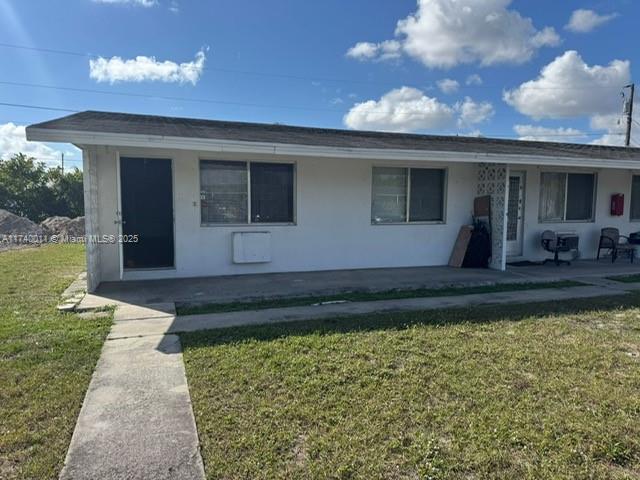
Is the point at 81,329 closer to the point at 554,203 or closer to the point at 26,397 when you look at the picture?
the point at 26,397

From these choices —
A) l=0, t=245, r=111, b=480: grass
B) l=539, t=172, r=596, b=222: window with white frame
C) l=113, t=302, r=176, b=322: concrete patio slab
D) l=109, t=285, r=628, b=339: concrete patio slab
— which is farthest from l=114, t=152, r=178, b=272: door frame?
l=539, t=172, r=596, b=222: window with white frame

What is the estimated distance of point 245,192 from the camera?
8164mm

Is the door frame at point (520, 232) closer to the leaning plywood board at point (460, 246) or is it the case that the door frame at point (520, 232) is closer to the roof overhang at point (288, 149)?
the roof overhang at point (288, 149)

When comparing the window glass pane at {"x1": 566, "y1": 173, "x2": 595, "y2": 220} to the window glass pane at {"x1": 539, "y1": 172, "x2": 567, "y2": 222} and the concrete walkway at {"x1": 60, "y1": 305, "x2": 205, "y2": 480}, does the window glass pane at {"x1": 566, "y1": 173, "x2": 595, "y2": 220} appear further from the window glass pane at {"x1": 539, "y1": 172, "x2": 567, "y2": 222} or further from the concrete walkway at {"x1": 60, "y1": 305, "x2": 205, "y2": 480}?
the concrete walkway at {"x1": 60, "y1": 305, "x2": 205, "y2": 480}

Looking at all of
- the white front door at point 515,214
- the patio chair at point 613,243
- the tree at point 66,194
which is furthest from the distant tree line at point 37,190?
the patio chair at point 613,243

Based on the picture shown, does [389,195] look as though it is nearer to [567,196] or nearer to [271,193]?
[271,193]

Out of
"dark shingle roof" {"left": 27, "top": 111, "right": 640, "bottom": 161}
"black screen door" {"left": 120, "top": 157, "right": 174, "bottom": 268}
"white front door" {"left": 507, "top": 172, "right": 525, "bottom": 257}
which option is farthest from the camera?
"white front door" {"left": 507, "top": 172, "right": 525, "bottom": 257}

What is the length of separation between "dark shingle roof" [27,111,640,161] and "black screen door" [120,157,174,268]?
77cm

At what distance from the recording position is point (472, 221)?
31.5ft

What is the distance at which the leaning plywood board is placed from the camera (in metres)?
9.30

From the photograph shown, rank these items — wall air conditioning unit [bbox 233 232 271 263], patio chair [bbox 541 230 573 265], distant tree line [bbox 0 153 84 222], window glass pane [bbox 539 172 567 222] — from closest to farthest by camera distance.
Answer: wall air conditioning unit [bbox 233 232 271 263]
patio chair [bbox 541 230 573 265]
window glass pane [bbox 539 172 567 222]
distant tree line [bbox 0 153 84 222]

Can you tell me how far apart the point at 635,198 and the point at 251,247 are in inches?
405

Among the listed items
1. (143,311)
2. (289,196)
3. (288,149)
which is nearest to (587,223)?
(289,196)

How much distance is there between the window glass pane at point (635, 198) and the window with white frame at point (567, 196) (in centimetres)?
145
